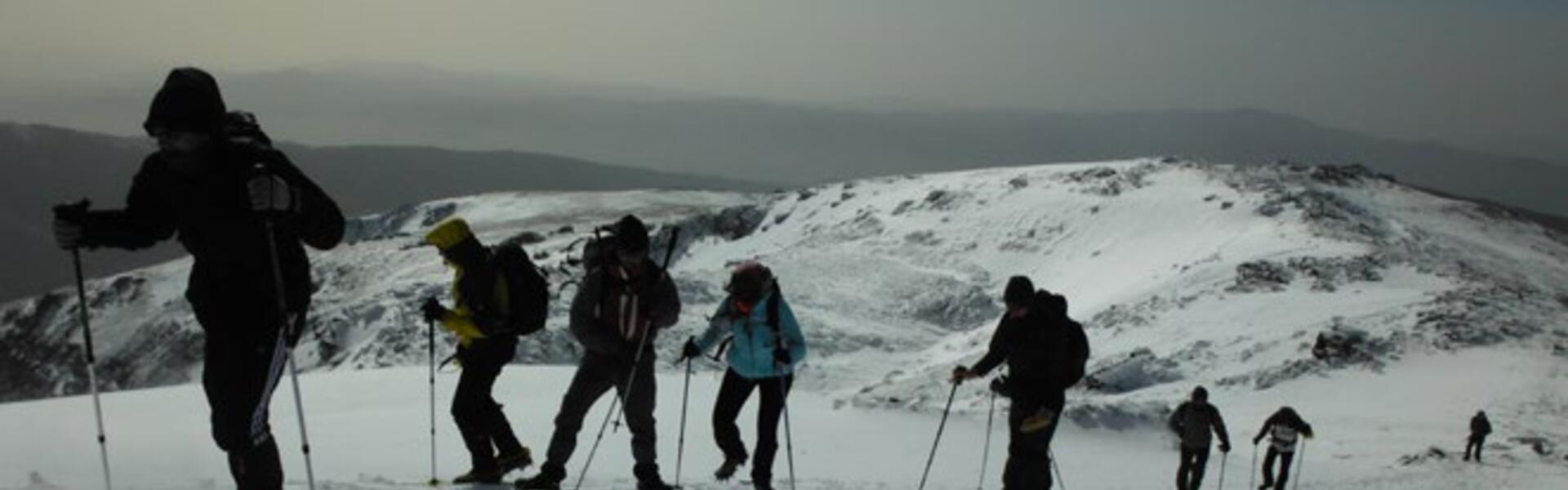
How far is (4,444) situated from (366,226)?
17181 cm

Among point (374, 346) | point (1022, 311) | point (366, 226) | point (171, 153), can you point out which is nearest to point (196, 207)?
point (171, 153)

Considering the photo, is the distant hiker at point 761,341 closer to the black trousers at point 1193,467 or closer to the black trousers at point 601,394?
the black trousers at point 601,394

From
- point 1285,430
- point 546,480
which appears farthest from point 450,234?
point 1285,430

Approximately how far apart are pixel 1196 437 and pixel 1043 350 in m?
9.19

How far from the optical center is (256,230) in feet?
19.4

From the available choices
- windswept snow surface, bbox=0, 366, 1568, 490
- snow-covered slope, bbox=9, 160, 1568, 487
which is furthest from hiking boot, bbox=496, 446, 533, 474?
snow-covered slope, bbox=9, 160, 1568, 487

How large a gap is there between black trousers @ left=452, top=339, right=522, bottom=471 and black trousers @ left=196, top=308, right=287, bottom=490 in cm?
321

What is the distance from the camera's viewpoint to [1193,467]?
1889cm

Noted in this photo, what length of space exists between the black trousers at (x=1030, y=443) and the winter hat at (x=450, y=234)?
15.4 ft

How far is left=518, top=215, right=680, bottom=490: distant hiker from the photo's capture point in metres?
9.31

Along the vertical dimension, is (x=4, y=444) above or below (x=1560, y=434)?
above

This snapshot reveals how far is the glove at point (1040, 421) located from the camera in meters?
10.5

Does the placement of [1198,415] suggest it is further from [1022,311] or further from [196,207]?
[196,207]

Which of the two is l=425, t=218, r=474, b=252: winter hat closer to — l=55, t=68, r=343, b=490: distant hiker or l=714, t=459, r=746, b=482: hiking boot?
l=55, t=68, r=343, b=490: distant hiker
